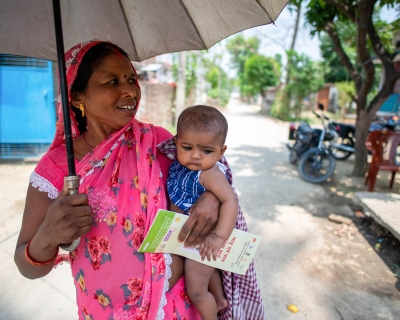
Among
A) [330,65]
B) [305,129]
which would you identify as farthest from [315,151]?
[330,65]

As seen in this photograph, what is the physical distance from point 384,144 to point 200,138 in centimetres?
485

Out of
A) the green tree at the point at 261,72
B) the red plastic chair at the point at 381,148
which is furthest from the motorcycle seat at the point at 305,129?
the green tree at the point at 261,72

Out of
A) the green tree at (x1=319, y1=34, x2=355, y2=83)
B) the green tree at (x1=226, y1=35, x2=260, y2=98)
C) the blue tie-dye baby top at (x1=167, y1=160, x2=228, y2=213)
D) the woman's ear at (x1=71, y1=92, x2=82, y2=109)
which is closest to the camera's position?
the blue tie-dye baby top at (x1=167, y1=160, x2=228, y2=213)

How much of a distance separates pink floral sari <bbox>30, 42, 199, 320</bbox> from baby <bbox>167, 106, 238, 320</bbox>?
0.06 m

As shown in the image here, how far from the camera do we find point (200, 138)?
1168 millimetres

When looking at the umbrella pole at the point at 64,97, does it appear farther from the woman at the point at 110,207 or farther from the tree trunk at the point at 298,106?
the tree trunk at the point at 298,106

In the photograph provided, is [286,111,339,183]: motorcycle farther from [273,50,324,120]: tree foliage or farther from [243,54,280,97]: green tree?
[243,54,280,97]: green tree

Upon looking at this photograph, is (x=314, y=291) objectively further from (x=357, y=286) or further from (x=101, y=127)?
(x=101, y=127)

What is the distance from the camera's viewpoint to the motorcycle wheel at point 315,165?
538cm

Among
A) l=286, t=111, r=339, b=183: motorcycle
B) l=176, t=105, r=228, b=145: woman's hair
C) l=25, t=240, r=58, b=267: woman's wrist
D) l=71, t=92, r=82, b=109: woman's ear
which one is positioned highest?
l=71, t=92, r=82, b=109: woman's ear

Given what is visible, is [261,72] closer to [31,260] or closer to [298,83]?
[298,83]

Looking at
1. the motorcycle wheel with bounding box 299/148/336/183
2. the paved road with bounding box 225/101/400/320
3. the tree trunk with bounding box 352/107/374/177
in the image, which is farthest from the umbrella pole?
the tree trunk with bounding box 352/107/374/177

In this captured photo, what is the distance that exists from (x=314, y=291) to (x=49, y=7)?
9.33 ft

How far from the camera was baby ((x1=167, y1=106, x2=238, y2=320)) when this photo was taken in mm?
1109
